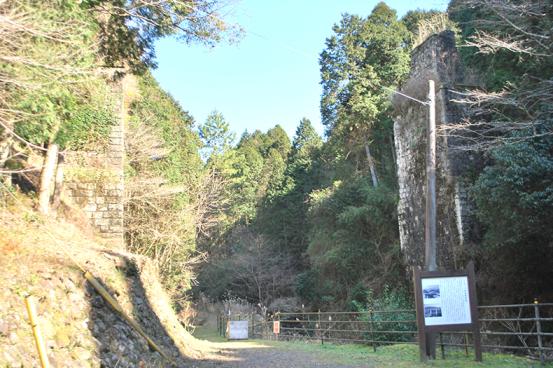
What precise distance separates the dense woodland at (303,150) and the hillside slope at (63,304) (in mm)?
1196

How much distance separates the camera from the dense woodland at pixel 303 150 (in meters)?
6.11

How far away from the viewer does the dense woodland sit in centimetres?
611

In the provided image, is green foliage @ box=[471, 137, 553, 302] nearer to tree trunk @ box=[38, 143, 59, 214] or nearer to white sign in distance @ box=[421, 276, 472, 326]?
white sign in distance @ box=[421, 276, 472, 326]

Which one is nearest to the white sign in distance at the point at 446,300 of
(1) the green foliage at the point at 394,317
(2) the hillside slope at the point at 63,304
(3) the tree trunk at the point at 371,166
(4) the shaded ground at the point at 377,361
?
(4) the shaded ground at the point at 377,361

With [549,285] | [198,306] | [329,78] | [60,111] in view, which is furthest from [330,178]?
[60,111]

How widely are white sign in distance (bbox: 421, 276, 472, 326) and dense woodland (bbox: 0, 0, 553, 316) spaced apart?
2.41 metres

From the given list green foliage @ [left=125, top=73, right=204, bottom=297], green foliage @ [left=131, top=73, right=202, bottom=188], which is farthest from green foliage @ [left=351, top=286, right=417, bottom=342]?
green foliage @ [left=131, top=73, right=202, bottom=188]

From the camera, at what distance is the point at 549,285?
1179 cm

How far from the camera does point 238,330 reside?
22.4 meters

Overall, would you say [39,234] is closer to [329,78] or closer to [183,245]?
[183,245]

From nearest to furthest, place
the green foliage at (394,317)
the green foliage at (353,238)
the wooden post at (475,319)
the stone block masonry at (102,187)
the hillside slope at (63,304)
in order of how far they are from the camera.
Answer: the hillside slope at (63,304)
the wooden post at (475,319)
the green foliage at (394,317)
the stone block masonry at (102,187)
the green foliage at (353,238)

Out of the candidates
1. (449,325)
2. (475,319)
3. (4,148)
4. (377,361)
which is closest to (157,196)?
(4,148)

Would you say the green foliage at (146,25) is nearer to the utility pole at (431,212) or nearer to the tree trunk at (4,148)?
the tree trunk at (4,148)

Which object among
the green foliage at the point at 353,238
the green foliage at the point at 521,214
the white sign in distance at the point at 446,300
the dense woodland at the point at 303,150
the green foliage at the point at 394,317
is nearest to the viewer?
the dense woodland at the point at 303,150
